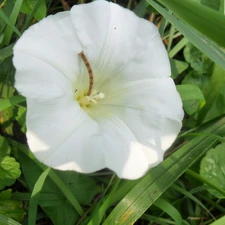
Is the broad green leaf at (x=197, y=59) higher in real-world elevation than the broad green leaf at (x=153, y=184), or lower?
higher

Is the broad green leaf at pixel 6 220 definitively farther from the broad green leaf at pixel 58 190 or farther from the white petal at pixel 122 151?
the white petal at pixel 122 151

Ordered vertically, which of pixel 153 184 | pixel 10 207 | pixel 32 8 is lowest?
pixel 10 207

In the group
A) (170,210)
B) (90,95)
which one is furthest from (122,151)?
(170,210)

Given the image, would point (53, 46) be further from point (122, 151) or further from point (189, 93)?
point (189, 93)

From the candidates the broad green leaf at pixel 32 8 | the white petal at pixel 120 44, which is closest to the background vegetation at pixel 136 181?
the broad green leaf at pixel 32 8

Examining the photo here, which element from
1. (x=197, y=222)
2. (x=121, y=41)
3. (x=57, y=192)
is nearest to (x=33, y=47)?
(x=121, y=41)

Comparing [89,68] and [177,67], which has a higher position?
[89,68]
